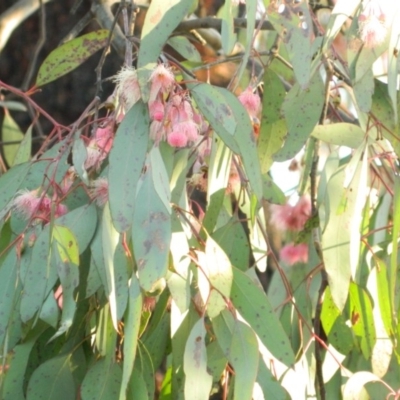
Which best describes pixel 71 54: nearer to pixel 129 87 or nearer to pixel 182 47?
pixel 182 47

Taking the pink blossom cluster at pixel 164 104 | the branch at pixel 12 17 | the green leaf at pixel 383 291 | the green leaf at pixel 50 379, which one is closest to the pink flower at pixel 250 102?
the pink blossom cluster at pixel 164 104

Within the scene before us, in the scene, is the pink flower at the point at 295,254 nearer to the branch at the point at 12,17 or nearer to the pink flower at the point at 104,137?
the pink flower at the point at 104,137

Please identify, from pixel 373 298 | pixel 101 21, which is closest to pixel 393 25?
pixel 373 298

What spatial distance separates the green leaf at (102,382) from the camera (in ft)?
3.10

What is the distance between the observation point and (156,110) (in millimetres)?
895

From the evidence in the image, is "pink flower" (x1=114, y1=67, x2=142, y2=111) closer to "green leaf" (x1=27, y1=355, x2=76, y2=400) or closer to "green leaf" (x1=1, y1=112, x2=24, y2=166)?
"green leaf" (x1=27, y1=355, x2=76, y2=400)

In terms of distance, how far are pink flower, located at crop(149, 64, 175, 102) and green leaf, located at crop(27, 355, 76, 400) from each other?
1.01ft

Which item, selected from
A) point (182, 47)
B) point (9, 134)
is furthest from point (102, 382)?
point (9, 134)

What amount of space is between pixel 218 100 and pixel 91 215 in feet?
0.60

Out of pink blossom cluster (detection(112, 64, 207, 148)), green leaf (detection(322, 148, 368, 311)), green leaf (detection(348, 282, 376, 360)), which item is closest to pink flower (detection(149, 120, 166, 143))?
pink blossom cluster (detection(112, 64, 207, 148))

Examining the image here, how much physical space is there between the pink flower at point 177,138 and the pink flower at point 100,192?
0.28ft

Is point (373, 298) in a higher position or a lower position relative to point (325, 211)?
lower

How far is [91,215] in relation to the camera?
95 centimetres

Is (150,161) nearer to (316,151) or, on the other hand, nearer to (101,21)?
(316,151)
